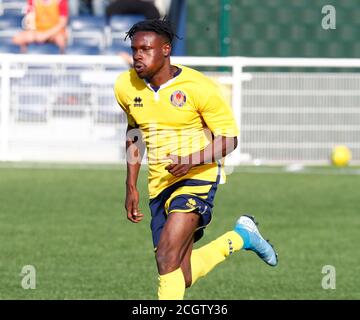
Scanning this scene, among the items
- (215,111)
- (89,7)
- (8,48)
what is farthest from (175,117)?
(89,7)

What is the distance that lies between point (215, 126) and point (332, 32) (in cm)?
1289

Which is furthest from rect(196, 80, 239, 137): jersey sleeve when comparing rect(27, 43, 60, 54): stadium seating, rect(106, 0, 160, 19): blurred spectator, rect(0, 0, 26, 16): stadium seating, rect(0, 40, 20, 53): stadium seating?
rect(0, 0, 26, 16): stadium seating

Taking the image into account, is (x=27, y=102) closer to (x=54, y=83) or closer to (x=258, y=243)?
(x=54, y=83)

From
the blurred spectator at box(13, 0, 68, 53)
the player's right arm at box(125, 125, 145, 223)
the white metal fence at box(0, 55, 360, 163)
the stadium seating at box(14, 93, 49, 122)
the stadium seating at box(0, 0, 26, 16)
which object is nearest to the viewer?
the player's right arm at box(125, 125, 145, 223)

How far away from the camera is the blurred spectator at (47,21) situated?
2092cm

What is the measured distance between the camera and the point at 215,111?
7.60 m

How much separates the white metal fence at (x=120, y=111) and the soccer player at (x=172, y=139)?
8857 mm

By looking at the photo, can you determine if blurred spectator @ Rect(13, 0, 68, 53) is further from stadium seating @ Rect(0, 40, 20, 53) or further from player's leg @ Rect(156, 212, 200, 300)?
player's leg @ Rect(156, 212, 200, 300)

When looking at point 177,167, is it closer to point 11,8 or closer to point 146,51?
point 146,51

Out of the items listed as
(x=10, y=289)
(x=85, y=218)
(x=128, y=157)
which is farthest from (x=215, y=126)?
(x=85, y=218)

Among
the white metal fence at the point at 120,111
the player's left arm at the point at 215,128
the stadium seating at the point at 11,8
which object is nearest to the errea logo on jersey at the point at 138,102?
the player's left arm at the point at 215,128

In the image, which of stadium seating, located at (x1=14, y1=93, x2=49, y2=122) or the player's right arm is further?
stadium seating, located at (x1=14, y1=93, x2=49, y2=122)

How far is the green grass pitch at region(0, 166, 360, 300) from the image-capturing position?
934 centimetres

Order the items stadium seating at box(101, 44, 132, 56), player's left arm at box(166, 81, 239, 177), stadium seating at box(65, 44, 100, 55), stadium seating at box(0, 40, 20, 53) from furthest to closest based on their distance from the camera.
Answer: stadium seating at box(0, 40, 20, 53)
stadium seating at box(65, 44, 100, 55)
stadium seating at box(101, 44, 132, 56)
player's left arm at box(166, 81, 239, 177)
